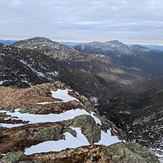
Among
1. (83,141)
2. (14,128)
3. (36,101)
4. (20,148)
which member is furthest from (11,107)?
(20,148)

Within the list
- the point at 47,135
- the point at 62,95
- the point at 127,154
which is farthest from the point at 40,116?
the point at 127,154

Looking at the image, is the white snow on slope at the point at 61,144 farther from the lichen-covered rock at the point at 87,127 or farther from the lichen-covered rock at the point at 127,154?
the lichen-covered rock at the point at 127,154

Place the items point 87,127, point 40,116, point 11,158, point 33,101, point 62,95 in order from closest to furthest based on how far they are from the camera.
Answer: point 11,158 → point 87,127 → point 40,116 → point 33,101 → point 62,95

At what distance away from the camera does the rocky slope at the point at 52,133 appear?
92.5 ft

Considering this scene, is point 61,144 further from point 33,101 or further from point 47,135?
point 33,101

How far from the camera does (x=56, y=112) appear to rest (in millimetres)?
56594

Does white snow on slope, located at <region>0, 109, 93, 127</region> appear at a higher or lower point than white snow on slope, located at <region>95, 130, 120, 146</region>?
higher

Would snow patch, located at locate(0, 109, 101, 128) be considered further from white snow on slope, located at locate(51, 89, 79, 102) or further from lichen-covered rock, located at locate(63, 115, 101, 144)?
white snow on slope, located at locate(51, 89, 79, 102)

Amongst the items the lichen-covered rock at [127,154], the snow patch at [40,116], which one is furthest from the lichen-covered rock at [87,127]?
the lichen-covered rock at [127,154]

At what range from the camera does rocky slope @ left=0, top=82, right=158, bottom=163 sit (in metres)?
28.2

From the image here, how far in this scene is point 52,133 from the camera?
3803 centimetres

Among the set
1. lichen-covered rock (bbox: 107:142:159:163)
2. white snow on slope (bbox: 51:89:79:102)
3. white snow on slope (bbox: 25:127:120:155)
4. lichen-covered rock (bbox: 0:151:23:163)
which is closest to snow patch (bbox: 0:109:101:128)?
white snow on slope (bbox: 25:127:120:155)

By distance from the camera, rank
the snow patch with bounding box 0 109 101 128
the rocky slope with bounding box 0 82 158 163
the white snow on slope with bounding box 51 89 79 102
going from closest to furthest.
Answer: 1. the rocky slope with bounding box 0 82 158 163
2. the snow patch with bounding box 0 109 101 128
3. the white snow on slope with bounding box 51 89 79 102

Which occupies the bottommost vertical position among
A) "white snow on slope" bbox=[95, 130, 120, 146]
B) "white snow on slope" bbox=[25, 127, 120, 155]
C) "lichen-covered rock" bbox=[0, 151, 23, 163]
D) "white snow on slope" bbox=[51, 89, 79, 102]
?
"white snow on slope" bbox=[95, 130, 120, 146]
